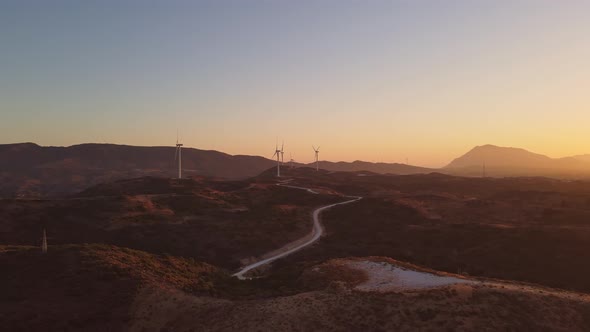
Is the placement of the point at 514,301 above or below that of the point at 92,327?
above

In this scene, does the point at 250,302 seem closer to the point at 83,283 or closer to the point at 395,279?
the point at 395,279

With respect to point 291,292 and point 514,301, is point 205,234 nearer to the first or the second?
point 291,292

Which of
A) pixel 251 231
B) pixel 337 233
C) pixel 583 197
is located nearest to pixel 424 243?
pixel 337 233

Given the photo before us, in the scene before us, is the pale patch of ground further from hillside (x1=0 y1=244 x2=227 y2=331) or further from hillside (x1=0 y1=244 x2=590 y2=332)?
hillside (x1=0 y1=244 x2=227 y2=331)

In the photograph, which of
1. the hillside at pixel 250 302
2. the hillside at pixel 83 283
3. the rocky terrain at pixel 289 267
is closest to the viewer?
the hillside at pixel 250 302

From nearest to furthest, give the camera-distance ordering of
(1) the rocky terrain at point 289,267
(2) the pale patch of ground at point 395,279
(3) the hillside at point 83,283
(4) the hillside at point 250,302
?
(4) the hillside at point 250,302, (1) the rocky terrain at point 289,267, (3) the hillside at point 83,283, (2) the pale patch of ground at point 395,279

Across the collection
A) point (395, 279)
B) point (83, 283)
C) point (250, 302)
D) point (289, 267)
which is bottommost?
point (289, 267)

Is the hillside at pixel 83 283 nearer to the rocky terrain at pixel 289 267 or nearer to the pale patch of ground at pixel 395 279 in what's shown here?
the rocky terrain at pixel 289 267

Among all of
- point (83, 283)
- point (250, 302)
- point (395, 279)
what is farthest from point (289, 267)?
point (83, 283)

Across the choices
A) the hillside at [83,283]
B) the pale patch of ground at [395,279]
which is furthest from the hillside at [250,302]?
the pale patch of ground at [395,279]
